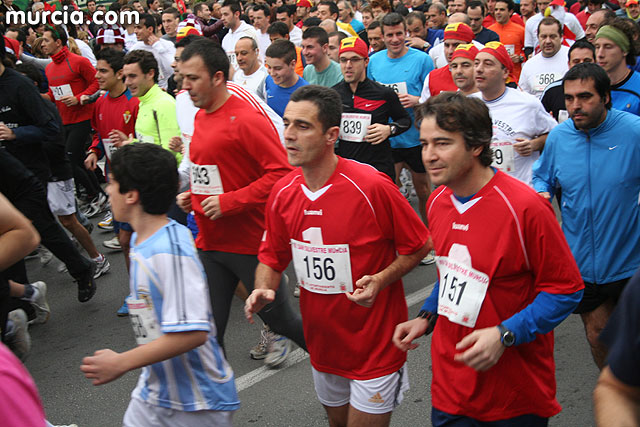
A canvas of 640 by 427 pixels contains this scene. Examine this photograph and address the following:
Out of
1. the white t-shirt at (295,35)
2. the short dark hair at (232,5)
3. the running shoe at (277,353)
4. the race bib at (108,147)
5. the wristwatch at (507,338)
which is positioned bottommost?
the running shoe at (277,353)

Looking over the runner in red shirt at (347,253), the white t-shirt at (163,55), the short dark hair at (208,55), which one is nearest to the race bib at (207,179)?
the short dark hair at (208,55)

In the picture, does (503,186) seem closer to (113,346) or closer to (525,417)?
(525,417)

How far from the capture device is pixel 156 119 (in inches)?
223

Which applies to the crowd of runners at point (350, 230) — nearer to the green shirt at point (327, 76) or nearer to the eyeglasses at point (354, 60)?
the eyeglasses at point (354, 60)

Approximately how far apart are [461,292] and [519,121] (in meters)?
2.50

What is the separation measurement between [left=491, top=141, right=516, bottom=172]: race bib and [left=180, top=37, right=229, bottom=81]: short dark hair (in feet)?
6.23

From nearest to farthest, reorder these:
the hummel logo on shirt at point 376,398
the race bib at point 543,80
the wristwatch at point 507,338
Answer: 1. the wristwatch at point 507,338
2. the hummel logo on shirt at point 376,398
3. the race bib at point 543,80

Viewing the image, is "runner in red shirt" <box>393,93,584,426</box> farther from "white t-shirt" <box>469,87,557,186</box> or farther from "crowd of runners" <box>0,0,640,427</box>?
"white t-shirt" <box>469,87,557,186</box>

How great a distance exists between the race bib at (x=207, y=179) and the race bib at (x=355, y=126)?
6.41 feet

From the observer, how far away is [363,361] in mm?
3195

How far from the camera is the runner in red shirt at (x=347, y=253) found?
10.4 feet

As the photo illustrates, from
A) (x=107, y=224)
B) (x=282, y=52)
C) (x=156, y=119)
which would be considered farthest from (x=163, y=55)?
(x=156, y=119)

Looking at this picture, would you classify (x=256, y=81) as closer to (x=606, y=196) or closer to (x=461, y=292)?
(x=606, y=196)

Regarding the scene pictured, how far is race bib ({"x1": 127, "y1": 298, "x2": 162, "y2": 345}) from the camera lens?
2760 mm
